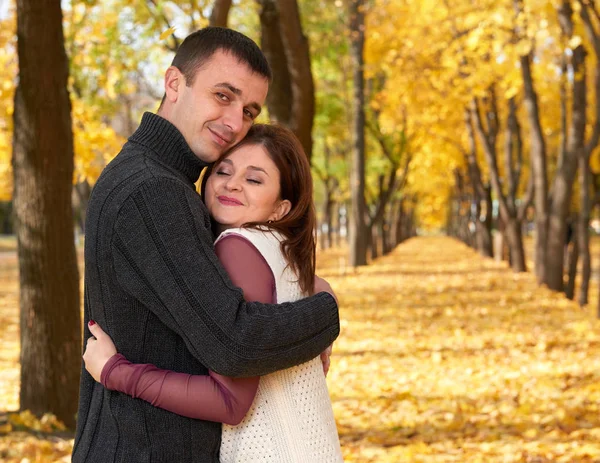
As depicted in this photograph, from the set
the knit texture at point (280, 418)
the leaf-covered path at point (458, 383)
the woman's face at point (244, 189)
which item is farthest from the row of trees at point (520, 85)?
the knit texture at point (280, 418)

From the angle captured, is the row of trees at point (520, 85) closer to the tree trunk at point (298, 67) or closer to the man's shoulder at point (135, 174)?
the tree trunk at point (298, 67)

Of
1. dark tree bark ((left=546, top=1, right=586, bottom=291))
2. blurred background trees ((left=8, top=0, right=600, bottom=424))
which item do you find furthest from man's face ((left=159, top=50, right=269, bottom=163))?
dark tree bark ((left=546, top=1, right=586, bottom=291))

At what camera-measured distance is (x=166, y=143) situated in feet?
Answer: 7.87

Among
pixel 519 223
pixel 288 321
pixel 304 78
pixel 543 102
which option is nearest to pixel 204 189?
pixel 288 321

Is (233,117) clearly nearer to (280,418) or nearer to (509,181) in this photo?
(280,418)

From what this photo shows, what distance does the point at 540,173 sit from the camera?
1664cm

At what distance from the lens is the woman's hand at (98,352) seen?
2227 mm

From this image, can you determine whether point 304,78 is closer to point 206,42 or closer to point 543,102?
Answer: point 206,42

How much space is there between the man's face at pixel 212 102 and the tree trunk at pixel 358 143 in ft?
60.0

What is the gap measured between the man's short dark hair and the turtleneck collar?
16 centimetres

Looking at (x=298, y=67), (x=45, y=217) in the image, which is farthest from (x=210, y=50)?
(x=298, y=67)

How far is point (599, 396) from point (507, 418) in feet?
3.53

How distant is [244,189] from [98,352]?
0.67m

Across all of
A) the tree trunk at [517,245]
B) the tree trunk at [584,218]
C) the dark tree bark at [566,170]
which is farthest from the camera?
the tree trunk at [517,245]
